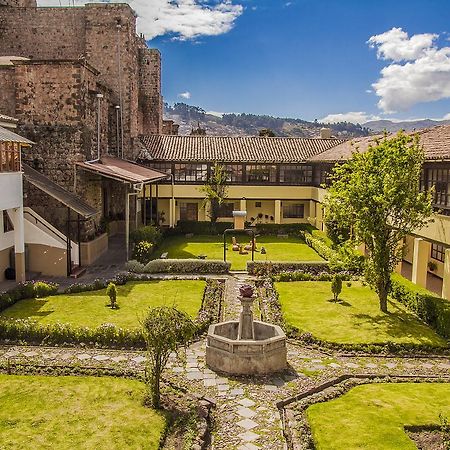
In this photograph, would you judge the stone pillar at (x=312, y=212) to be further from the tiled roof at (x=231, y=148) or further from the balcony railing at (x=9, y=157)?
the balcony railing at (x=9, y=157)

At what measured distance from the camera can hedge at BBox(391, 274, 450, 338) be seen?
18031mm

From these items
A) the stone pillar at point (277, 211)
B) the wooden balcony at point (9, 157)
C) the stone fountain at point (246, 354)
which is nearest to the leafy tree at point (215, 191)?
the stone pillar at point (277, 211)

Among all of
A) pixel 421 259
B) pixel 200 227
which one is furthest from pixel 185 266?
pixel 200 227

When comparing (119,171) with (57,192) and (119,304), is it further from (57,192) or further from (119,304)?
(119,304)

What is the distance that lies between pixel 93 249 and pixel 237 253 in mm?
9237

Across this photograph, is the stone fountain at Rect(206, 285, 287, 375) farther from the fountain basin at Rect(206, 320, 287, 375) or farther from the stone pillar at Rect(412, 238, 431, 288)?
the stone pillar at Rect(412, 238, 431, 288)

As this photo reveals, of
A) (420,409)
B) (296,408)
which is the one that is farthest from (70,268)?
(420,409)

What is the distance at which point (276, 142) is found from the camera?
4609 centimetres

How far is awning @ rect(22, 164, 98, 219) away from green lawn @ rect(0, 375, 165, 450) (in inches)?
506

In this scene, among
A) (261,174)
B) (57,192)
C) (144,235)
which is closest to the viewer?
(57,192)

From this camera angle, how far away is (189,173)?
42.7 metres

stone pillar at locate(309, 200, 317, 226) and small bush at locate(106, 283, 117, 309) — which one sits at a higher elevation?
stone pillar at locate(309, 200, 317, 226)

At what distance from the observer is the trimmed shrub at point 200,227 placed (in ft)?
134

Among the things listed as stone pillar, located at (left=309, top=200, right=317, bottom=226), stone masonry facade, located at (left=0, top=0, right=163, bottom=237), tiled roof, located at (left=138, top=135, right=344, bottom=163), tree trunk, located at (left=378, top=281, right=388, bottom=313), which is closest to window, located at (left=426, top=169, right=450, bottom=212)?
tree trunk, located at (left=378, top=281, right=388, bottom=313)
